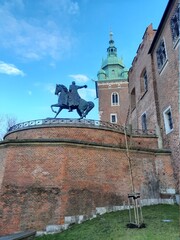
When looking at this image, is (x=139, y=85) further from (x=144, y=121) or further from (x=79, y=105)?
(x=79, y=105)

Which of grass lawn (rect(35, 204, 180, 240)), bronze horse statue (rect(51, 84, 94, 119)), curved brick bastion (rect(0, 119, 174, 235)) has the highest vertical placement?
bronze horse statue (rect(51, 84, 94, 119))

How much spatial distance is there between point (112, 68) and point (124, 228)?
3926 centimetres

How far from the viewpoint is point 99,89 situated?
140 feet

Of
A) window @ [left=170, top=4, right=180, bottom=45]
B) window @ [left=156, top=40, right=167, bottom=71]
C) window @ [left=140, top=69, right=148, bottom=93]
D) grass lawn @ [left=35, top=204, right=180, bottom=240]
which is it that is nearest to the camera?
grass lawn @ [left=35, top=204, right=180, bottom=240]

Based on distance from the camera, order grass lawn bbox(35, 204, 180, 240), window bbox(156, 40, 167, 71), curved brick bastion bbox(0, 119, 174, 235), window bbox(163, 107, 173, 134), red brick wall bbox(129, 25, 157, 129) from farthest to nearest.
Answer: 1. red brick wall bbox(129, 25, 157, 129)
2. window bbox(156, 40, 167, 71)
3. window bbox(163, 107, 173, 134)
4. curved brick bastion bbox(0, 119, 174, 235)
5. grass lawn bbox(35, 204, 180, 240)

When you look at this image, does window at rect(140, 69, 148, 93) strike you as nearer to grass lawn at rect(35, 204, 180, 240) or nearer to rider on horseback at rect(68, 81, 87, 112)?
Result: rider on horseback at rect(68, 81, 87, 112)

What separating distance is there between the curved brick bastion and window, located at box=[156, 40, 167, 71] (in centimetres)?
602

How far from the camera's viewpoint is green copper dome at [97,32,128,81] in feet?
141

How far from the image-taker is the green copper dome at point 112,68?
42.9 m

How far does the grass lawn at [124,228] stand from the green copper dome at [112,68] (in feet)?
113

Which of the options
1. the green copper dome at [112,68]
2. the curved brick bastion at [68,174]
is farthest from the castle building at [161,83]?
the green copper dome at [112,68]

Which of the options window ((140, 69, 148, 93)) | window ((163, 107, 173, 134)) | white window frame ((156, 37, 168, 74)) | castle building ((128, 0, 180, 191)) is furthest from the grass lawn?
window ((140, 69, 148, 93))

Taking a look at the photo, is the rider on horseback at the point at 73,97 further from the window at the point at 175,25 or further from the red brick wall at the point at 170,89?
the window at the point at 175,25

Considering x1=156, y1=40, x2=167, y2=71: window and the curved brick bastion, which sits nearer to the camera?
the curved brick bastion
